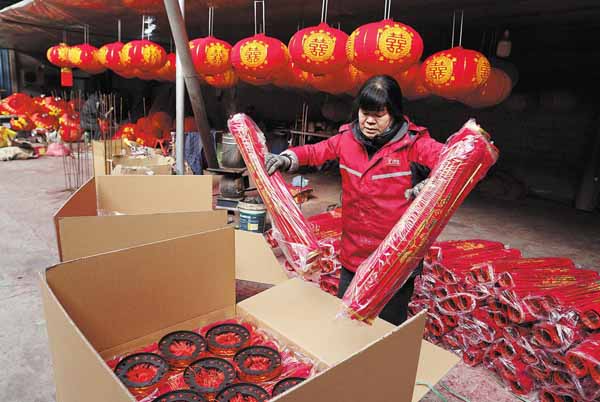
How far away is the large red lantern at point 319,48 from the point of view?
3.06 meters

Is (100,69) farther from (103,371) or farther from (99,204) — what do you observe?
(103,371)

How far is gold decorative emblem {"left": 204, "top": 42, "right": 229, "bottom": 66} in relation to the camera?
13.0 ft

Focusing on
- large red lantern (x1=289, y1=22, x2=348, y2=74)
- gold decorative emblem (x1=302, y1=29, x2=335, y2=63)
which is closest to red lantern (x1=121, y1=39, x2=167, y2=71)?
large red lantern (x1=289, y1=22, x2=348, y2=74)

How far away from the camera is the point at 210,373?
125cm

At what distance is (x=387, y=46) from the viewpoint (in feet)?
8.91

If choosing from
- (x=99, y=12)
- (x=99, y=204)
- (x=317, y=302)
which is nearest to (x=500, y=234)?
(x=317, y=302)

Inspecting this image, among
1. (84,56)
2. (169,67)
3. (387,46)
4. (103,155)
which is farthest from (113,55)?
(387,46)

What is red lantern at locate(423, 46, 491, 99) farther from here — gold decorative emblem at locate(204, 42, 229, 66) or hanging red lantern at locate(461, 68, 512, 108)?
gold decorative emblem at locate(204, 42, 229, 66)

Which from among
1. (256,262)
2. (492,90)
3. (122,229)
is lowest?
(256,262)

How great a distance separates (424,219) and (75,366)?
36.5 inches

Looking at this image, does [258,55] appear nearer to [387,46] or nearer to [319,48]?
[319,48]

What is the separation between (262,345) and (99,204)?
1.30 m

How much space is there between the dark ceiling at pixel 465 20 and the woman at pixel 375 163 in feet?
10.7

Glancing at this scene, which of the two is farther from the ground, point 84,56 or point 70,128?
point 84,56
